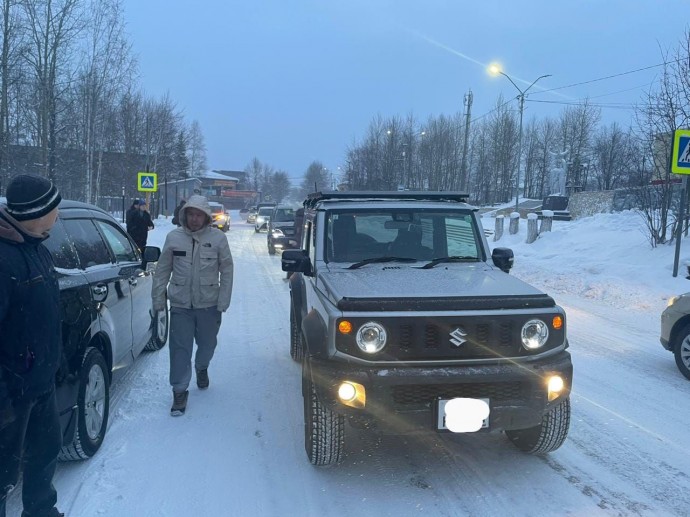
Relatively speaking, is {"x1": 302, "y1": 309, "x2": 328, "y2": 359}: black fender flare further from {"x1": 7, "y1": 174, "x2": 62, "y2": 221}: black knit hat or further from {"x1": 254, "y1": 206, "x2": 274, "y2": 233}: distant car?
{"x1": 254, "y1": 206, "x2": 274, "y2": 233}: distant car

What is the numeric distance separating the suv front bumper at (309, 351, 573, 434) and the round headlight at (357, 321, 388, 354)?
118 mm

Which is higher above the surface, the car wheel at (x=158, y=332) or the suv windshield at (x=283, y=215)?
the suv windshield at (x=283, y=215)

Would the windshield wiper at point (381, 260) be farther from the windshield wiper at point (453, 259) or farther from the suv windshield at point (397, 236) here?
the windshield wiper at point (453, 259)

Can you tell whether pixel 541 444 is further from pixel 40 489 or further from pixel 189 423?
pixel 40 489

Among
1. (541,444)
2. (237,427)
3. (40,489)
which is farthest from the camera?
(237,427)

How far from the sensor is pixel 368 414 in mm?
3615

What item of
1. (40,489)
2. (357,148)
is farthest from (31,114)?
(40,489)

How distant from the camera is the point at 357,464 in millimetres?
4234

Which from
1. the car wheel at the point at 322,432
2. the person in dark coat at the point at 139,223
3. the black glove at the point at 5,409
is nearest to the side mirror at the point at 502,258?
the car wheel at the point at 322,432

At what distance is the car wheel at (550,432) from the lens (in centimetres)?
407

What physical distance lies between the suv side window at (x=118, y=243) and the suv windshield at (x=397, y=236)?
212 centimetres

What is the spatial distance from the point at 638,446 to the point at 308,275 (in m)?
3.01

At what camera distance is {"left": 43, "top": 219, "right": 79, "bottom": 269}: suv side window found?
4.12 meters

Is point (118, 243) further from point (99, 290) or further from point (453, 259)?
point (453, 259)
